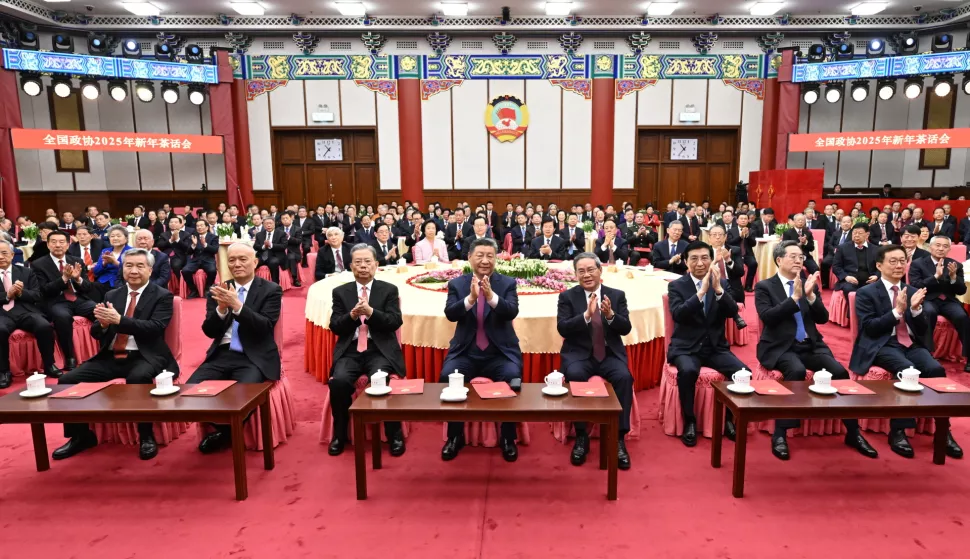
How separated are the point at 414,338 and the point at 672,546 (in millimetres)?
2018

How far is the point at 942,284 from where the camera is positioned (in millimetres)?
4348

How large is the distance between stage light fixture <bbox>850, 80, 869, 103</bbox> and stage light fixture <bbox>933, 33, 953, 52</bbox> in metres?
1.52

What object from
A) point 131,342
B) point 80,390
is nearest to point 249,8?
point 131,342

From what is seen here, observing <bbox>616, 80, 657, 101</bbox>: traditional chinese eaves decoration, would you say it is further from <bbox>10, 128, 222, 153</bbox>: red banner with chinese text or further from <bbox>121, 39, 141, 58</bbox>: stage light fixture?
<bbox>121, 39, 141, 58</bbox>: stage light fixture

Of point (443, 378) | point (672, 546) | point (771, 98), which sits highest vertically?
point (771, 98)

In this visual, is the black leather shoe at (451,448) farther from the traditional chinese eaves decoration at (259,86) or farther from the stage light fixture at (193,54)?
the stage light fixture at (193,54)

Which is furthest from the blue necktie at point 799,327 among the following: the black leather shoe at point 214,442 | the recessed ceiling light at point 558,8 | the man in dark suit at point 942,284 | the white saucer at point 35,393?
the recessed ceiling light at point 558,8

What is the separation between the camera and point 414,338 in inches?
149

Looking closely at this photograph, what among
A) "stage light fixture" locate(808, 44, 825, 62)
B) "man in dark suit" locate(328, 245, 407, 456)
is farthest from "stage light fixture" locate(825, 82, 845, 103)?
"man in dark suit" locate(328, 245, 407, 456)

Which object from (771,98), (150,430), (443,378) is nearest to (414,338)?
(443,378)

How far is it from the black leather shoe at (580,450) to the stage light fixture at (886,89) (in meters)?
12.2

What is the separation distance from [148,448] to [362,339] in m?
1.21

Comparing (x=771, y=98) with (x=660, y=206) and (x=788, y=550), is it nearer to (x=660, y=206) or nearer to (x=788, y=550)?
(x=660, y=206)

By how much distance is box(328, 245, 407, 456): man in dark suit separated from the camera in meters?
3.11
